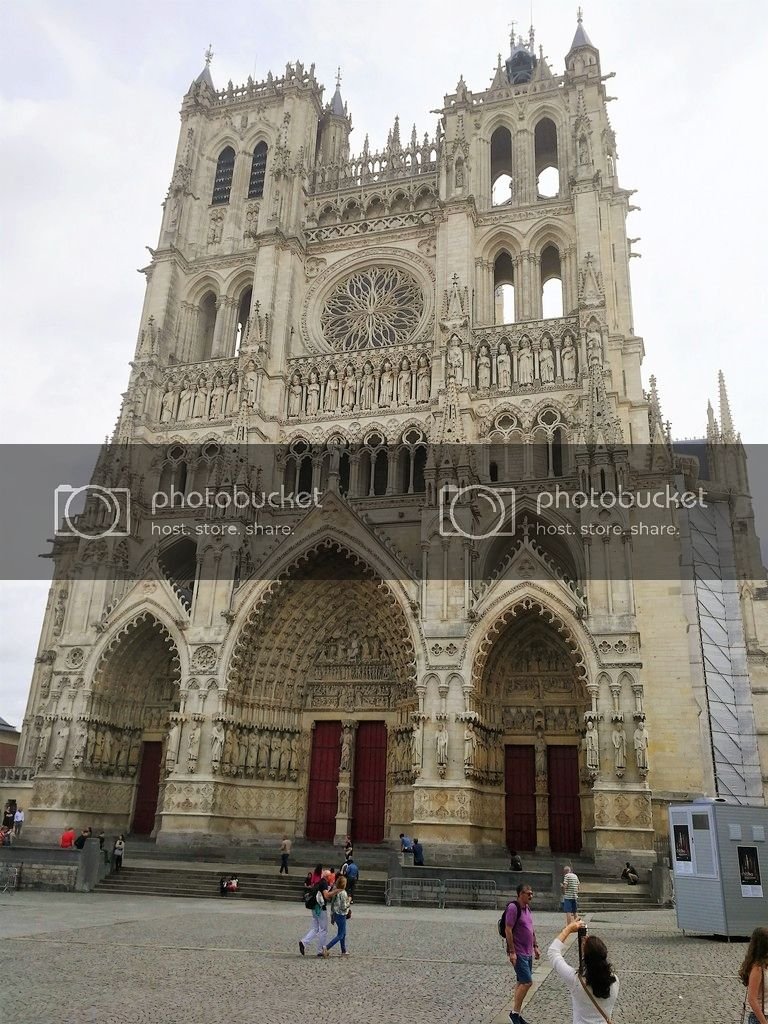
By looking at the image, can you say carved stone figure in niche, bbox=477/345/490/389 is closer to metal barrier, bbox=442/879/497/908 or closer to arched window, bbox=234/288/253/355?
arched window, bbox=234/288/253/355

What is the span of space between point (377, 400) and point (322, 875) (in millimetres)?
20238

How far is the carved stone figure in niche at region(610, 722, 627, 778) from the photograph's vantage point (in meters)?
21.0

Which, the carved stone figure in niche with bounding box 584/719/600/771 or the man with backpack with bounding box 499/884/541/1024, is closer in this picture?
the man with backpack with bounding box 499/884/541/1024

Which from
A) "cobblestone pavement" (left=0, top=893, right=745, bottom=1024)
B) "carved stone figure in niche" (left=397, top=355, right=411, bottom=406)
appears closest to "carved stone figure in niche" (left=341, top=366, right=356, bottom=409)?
"carved stone figure in niche" (left=397, top=355, right=411, bottom=406)

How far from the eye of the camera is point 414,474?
92.9 ft

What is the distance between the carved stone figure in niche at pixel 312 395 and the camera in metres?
30.5

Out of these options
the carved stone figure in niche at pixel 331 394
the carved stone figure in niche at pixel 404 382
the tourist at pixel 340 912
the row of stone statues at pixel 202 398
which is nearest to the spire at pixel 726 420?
the carved stone figure in niche at pixel 404 382

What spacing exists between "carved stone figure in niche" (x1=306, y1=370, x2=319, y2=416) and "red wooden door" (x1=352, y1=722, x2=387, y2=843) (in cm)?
1165

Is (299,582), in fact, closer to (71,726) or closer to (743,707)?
(71,726)

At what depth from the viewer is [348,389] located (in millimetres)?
30266

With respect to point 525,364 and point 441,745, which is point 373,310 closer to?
point 525,364

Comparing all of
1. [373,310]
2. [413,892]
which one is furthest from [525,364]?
[413,892]

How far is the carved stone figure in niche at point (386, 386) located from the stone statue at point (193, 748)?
42.1 ft

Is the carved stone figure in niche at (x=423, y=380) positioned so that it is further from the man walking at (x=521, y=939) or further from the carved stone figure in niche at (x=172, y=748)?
the man walking at (x=521, y=939)
